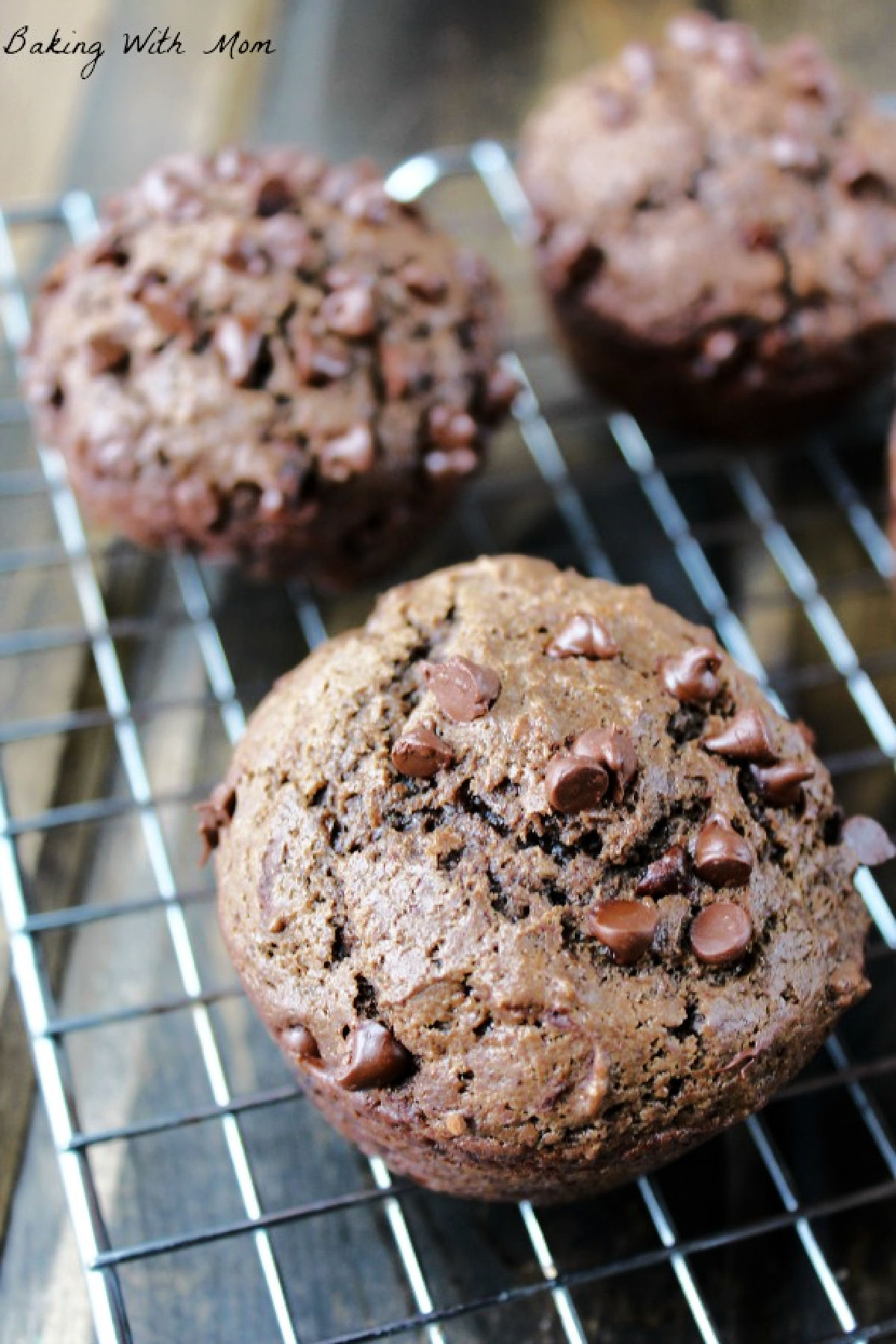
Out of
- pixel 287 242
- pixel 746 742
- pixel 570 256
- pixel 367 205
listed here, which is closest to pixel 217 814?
pixel 746 742

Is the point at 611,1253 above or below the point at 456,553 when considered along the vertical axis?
below

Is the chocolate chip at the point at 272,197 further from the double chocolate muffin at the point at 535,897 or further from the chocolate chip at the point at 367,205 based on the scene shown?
the double chocolate muffin at the point at 535,897

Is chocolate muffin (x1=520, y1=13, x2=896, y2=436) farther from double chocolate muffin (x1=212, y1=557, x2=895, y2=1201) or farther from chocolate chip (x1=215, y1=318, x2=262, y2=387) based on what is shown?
double chocolate muffin (x1=212, y1=557, x2=895, y2=1201)

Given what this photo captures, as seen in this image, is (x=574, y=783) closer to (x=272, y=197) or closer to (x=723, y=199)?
(x=272, y=197)

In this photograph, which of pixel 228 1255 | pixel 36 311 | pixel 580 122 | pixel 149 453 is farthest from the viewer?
pixel 580 122

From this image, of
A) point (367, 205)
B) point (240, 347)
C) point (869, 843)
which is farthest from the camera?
point (367, 205)

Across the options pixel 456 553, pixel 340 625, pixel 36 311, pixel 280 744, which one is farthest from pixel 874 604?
pixel 36 311

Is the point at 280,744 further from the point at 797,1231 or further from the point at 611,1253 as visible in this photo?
the point at 797,1231

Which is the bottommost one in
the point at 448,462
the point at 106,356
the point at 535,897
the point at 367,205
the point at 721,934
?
the point at 721,934
